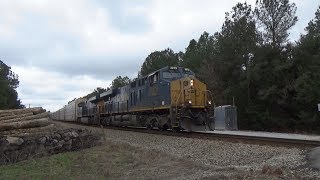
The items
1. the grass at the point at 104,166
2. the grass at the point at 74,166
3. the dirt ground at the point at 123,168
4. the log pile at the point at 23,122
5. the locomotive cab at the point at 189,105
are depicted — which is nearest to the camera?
the dirt ground at the point at 123,168

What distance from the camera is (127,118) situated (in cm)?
2942

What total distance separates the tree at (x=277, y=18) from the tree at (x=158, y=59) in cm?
3611

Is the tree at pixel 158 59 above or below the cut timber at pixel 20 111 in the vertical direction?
above

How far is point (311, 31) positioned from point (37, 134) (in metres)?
45.6

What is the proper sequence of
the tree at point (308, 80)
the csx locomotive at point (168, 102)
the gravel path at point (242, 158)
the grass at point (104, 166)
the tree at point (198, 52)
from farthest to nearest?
the tree at point (198, 52)
the tree at point (308, 80)
the csx locomotive at point (168, 102)
the grass at point (104, 166)
the gravel path at point (242, 158)

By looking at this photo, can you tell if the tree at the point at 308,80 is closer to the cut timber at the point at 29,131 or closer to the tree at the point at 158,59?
the cut timber at the point at 29,131

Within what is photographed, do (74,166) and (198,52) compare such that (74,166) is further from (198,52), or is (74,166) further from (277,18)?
(198,52)

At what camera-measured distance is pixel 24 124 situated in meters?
15.7

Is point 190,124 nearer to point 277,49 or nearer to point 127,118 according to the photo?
point 127,118

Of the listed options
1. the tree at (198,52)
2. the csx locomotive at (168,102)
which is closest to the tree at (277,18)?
the tree at (198,52)

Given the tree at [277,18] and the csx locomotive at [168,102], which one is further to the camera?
the tree at [277,18]

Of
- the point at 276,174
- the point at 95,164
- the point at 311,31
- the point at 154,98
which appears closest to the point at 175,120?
the point at 154,98

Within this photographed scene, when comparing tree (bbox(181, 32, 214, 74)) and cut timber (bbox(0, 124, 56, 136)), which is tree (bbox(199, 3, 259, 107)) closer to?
tree (bbox(181, 32, 214, 74))

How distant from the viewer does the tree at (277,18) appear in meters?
55.3
